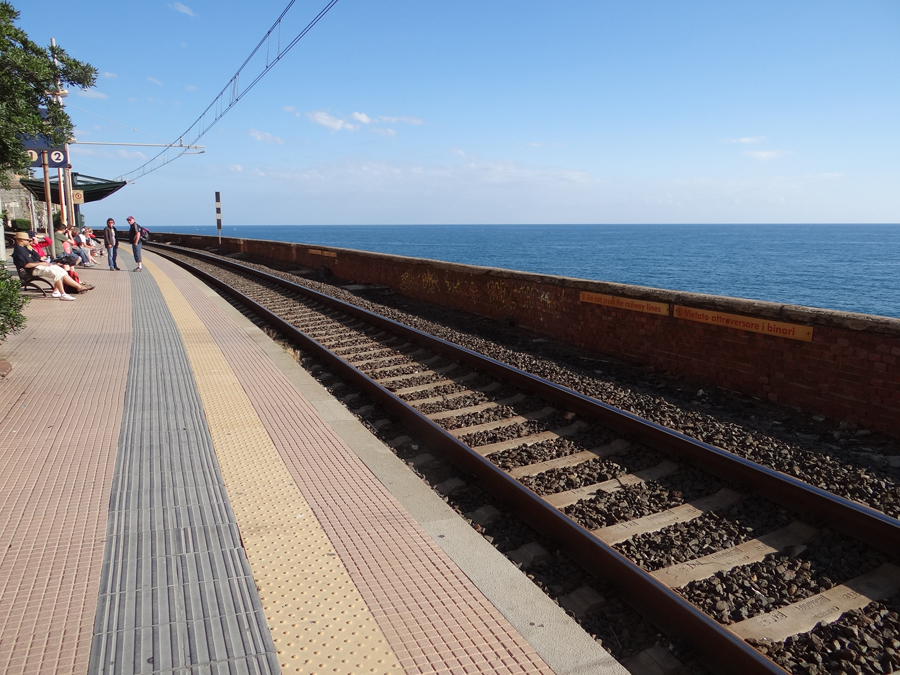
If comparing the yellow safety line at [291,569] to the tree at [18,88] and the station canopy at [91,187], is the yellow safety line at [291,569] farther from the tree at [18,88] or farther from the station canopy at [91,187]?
the station canopy at [91,187]

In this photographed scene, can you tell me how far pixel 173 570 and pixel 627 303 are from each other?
6613 mm

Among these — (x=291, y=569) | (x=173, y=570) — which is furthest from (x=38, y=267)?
(x=291, y=569)

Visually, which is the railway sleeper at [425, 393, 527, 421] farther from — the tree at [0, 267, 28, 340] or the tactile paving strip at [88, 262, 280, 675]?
the tree at [0, 267, 28, 340]

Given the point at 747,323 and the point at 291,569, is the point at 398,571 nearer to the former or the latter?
the point at 291,569

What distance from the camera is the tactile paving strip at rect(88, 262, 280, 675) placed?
261 centimetres

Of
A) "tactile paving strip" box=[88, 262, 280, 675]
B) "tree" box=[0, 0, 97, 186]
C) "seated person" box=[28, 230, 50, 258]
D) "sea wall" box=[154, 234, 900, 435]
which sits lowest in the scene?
"tactile paving strip" box=[88, 262, 280, 675]

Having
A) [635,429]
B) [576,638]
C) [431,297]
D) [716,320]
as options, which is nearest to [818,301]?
[431,297]

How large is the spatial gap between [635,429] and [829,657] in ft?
8.42

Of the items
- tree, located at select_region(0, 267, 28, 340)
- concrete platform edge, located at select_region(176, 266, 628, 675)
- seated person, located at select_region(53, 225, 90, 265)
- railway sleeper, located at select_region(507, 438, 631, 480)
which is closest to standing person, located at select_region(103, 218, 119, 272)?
seated person, located at select_region(53, 225, 90, 265)

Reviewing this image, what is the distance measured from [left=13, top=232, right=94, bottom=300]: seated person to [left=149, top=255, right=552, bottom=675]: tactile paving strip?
10234 millimetres

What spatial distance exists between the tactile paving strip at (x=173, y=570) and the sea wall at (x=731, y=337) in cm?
542

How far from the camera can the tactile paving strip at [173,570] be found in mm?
2607

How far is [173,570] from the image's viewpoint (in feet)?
10.5

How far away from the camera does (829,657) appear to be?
2754 mm
